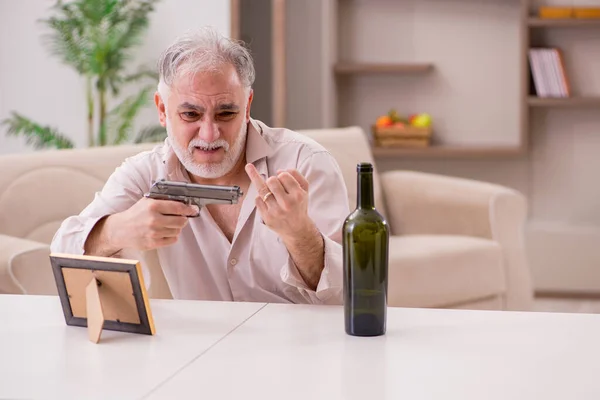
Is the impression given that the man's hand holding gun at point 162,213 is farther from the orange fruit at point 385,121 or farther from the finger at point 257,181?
the orange fruit at point 385,121

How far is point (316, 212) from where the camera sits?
189 centimetres

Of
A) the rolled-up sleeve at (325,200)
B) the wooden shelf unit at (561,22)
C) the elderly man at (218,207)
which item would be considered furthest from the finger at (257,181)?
the wooden shelf unit at (561,22)

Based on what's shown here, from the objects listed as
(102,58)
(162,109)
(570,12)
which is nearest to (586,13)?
(570,12)

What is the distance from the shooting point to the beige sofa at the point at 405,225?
99.3 inches

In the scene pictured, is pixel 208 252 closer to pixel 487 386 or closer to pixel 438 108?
pixel 487 386

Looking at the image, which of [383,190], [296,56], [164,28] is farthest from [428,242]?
[164,28]

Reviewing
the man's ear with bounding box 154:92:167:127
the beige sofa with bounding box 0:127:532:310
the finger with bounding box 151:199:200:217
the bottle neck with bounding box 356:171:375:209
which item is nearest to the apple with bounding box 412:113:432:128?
the beige sofa with bounding box 0:127:532:310

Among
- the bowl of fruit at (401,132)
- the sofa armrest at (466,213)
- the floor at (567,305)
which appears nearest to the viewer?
the sofa armrest at (466,213)

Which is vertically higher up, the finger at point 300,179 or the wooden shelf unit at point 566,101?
the finger at point 300,179

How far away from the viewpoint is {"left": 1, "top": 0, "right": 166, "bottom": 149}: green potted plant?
4.57 metres

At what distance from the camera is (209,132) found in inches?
70.5

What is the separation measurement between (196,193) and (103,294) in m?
0.22

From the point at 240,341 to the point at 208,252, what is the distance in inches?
24.4

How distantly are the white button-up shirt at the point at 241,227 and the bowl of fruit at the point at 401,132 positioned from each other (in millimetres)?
2873
